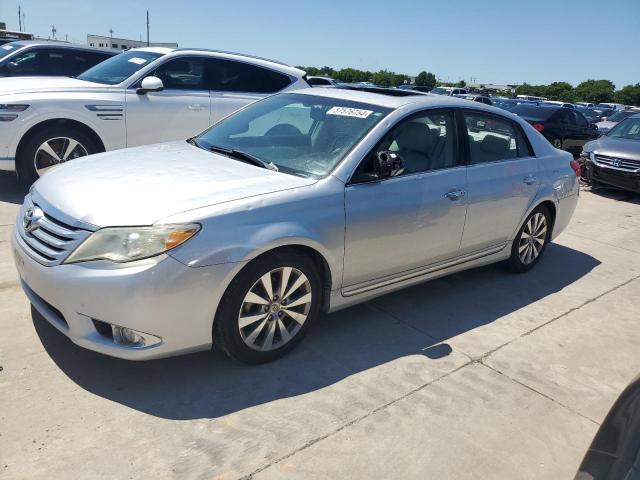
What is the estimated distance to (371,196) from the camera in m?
3.54

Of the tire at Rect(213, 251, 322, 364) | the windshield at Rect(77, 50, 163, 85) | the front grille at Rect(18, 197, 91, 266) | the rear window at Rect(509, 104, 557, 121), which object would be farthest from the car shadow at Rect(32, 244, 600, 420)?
the rear window at Rect(509, 104, 557, 121)

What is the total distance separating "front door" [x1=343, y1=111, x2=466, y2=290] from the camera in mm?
3508

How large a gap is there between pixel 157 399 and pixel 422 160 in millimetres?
2403

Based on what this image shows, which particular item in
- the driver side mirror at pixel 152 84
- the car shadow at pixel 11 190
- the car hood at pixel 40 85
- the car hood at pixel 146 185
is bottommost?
the car shadow at pixel 11 190

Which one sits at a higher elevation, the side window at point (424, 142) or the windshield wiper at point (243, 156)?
the side window at point (424, 142)

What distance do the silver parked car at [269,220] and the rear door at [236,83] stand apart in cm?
278

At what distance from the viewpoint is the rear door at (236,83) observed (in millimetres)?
7141

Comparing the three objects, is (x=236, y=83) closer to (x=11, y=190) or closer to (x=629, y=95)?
(x=11, y=190)

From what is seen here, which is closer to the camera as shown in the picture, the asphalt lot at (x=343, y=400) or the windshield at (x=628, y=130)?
the asphalt lot at (x=343, y=400)

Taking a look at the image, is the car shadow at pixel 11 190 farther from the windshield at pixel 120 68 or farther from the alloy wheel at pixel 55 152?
the windshield at pixel 120 68

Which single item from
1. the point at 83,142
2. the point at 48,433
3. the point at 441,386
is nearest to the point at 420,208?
the point at 441,386

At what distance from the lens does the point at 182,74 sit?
6.94 m

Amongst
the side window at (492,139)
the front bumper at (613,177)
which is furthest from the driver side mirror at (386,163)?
the front bumper at (613,177)

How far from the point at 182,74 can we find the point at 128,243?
15.6 feet
